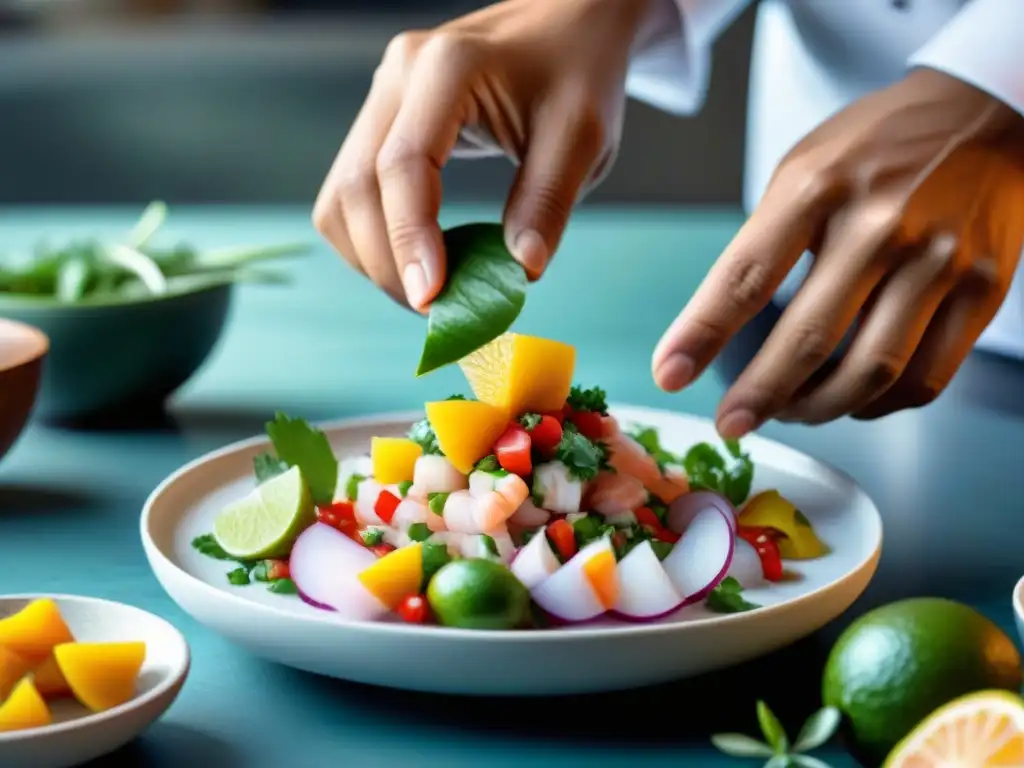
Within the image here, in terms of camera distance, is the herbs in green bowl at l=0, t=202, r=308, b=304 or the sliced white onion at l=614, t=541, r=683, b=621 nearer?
the sliced white onion at l=614, t=541, r=683, b=621

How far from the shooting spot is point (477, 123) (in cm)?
155

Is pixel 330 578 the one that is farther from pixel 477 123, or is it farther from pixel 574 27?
pixel 574 27

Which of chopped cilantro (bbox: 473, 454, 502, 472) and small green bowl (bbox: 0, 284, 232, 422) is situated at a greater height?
chopped cilantro (bbox: 473, 454, 502, 472)

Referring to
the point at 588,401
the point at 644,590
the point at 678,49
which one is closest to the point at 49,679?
the point at 644,590

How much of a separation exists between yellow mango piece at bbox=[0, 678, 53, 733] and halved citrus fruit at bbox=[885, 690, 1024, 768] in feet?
1.69

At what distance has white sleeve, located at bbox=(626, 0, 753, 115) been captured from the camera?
6.11 ft

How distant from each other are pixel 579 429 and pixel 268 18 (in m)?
3.63

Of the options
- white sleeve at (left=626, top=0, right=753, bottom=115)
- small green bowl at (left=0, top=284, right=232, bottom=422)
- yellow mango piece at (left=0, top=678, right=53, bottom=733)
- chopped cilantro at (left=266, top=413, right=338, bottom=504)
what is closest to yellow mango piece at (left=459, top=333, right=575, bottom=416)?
chopped cilantro at (left=266, top=413, right=338, bottom=504)

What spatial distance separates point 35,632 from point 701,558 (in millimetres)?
507

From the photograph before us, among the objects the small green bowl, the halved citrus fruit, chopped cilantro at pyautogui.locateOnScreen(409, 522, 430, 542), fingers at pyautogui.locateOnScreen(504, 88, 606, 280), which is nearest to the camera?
the halved citrus fruit

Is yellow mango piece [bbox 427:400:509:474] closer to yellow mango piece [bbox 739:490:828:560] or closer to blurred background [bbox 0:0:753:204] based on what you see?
yellow mango piece [bbox 739:490:828:560]

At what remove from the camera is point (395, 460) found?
1.22 meters

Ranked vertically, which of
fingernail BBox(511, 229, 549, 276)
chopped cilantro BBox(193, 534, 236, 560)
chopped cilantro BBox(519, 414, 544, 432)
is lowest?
chopped cilantro BBox(193, 534, 236, 560)

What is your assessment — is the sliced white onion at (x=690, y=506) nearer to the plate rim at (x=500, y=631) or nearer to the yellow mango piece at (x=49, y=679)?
the plate rim at (x=500, y=631)
